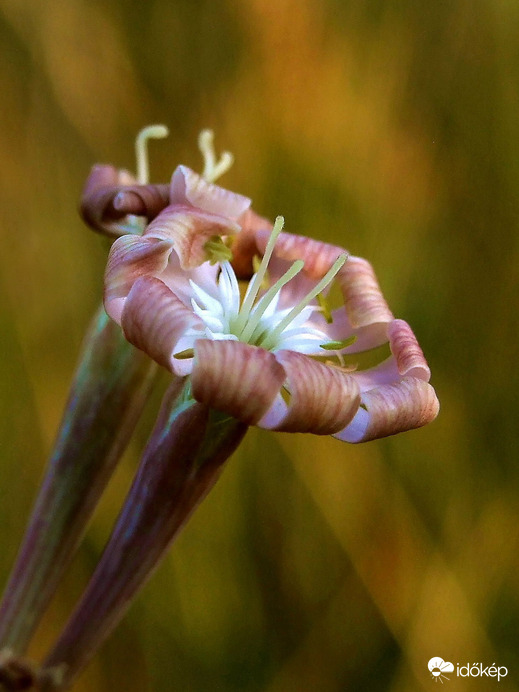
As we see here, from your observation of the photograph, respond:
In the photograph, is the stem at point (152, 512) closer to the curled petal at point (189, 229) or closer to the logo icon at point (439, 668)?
the curled petal at point (189, 229)

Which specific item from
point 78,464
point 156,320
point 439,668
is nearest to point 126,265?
point 156,320

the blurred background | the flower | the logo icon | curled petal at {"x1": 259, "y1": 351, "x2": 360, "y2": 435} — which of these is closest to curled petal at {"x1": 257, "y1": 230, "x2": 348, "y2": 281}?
the flower

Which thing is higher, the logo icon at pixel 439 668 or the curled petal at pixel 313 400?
the curled petal at pixel 313 400

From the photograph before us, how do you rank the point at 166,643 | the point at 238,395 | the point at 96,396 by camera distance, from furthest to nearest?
the point at 166,643 → the point at 96,396 → the point at 238,395

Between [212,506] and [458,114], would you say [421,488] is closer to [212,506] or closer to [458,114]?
[212,506]

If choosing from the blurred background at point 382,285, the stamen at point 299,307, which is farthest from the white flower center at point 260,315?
the blurred background at point 382,285

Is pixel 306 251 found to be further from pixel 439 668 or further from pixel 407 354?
pixel 439 668

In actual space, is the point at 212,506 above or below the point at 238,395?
below

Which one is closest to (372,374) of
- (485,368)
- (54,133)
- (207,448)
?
(207,448)
